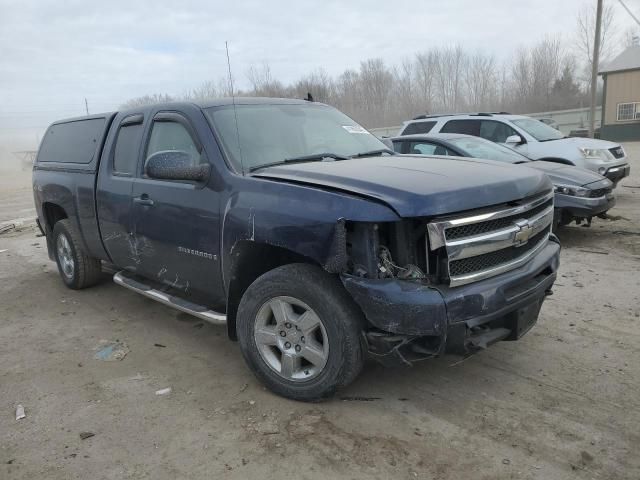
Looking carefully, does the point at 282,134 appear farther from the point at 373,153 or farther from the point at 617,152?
the point at 617,152

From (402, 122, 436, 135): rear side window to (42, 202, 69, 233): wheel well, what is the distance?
6.87 m

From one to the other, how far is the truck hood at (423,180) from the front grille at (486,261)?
29 centimetres

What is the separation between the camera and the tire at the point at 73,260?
19.1 feet

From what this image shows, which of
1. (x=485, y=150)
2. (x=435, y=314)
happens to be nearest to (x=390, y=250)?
(x=435, y=314)

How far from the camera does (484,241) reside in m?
2.97

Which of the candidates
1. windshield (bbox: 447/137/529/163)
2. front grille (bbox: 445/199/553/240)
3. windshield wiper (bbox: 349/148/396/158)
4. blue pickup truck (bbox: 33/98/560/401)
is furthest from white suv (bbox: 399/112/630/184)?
front grille (bbox: 445/199/553/240)

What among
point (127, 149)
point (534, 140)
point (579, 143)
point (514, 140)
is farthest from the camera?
point (579, 143)

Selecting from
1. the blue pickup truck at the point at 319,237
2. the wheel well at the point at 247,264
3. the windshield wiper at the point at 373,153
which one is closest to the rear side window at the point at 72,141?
the blue pickup truck at the point at 319,237

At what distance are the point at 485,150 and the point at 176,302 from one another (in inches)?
217

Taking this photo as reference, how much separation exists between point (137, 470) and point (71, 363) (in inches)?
68.6

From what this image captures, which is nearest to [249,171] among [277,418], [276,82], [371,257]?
[371,257]

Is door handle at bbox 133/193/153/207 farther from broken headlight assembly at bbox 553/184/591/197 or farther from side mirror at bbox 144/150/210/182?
broken headlight assembly at bbox 553/184/591/197

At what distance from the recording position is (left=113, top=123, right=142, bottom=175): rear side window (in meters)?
4.64

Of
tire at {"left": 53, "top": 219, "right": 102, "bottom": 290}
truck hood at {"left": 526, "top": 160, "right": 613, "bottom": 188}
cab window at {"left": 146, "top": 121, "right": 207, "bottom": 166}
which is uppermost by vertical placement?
cab window at {"left": 146, "top": 121, "right": 207, "bottom": 166}
